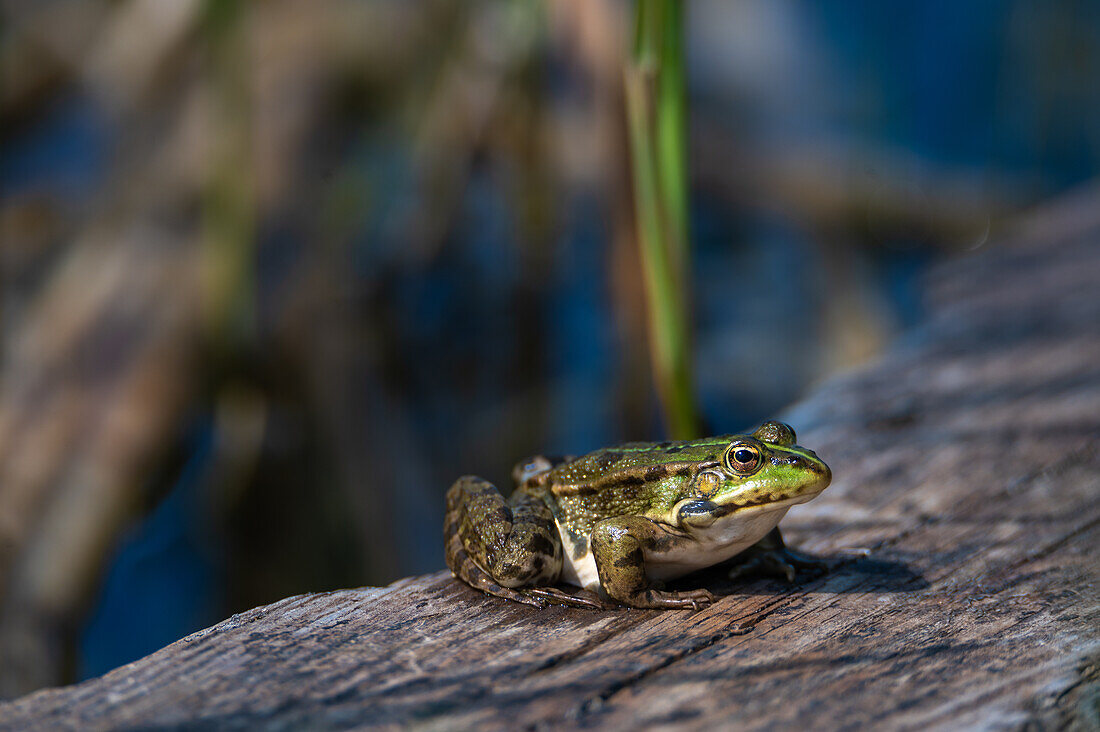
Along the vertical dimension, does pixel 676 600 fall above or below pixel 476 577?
below

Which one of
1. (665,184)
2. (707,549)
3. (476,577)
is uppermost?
(665,184)

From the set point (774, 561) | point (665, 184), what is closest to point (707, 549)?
point (774, 561)

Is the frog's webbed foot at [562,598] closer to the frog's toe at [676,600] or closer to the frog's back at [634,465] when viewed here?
the frog's toe at [676,600]

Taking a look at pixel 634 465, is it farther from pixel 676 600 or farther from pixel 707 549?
pixel 676 600

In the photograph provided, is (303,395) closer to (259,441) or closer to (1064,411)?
(259,441)

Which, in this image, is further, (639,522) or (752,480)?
(639,522)

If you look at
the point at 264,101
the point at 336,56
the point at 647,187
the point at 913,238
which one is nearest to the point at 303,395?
the point at 264,101

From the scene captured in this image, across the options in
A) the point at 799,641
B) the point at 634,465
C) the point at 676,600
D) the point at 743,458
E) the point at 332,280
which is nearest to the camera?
the point at 799,641
